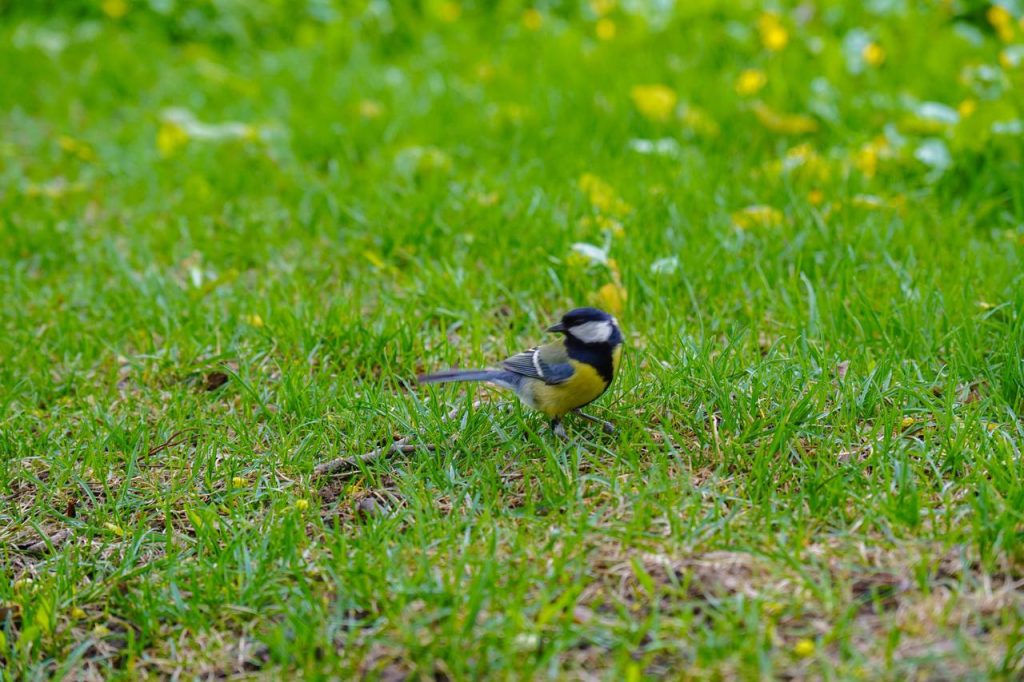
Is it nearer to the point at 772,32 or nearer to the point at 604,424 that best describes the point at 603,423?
the point at 604,424

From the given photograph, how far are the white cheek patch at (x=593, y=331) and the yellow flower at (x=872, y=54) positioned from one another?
11.7 feet

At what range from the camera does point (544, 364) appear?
3148 mm

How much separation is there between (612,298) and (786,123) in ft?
6.72

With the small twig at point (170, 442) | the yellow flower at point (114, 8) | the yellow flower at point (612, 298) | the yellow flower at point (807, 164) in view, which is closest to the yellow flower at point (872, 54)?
the yellow flower at point (807, 164)

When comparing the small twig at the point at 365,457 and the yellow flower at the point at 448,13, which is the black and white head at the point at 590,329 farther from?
the yellow flower at the point at 448,13

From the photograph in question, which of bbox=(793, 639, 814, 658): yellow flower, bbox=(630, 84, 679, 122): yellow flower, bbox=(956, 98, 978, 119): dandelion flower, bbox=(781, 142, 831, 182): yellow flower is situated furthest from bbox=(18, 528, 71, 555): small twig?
bbox=(956, 98, 978, 119): dandelion flower

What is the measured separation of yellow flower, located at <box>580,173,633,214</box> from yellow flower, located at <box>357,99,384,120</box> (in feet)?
5.67

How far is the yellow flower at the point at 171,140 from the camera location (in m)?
5.88

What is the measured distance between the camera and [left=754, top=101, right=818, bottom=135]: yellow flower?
5430 millimetres

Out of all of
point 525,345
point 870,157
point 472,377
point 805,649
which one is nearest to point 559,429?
point 472,377

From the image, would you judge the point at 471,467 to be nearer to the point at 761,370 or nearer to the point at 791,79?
the point at 761,370

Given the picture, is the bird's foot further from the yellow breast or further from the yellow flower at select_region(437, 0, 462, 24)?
the yellow flower at select_region(437, 0, 462, 24)

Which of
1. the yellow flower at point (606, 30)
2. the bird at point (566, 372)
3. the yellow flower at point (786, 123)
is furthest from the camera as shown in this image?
the yellow flower at point (606, 30)

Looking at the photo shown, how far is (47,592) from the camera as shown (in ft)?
8.80
